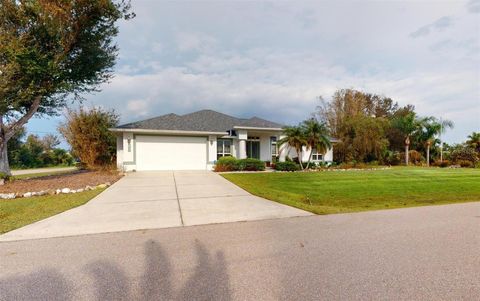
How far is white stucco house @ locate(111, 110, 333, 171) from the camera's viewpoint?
59.8 ft

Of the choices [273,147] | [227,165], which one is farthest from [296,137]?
[227,165]

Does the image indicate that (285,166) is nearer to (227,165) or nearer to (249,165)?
(249,165)

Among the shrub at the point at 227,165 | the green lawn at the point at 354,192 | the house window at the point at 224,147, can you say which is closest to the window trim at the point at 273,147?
the house window at the point at 224,147

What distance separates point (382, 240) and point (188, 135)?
1656 cm

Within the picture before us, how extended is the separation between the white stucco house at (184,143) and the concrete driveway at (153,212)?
8.63 m

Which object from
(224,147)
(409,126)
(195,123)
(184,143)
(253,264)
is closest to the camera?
(253,264)

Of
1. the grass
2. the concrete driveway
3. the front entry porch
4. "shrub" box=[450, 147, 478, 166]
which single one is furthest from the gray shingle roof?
"shrub" box=[450, 147, 478, 166]

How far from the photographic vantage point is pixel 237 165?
18.7 meters

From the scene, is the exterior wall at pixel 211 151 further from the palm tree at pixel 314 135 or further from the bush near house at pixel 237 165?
the palm tree at pixel 314 135

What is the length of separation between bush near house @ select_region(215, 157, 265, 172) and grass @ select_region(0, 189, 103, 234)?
10.1 meters

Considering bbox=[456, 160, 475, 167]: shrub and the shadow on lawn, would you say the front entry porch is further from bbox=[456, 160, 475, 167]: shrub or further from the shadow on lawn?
bbox=[456, 160, 475, 167]: shrub

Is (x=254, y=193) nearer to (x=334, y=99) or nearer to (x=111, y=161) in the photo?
(x=111, y=161)

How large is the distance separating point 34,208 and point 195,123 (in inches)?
595

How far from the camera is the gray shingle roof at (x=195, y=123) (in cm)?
1900
